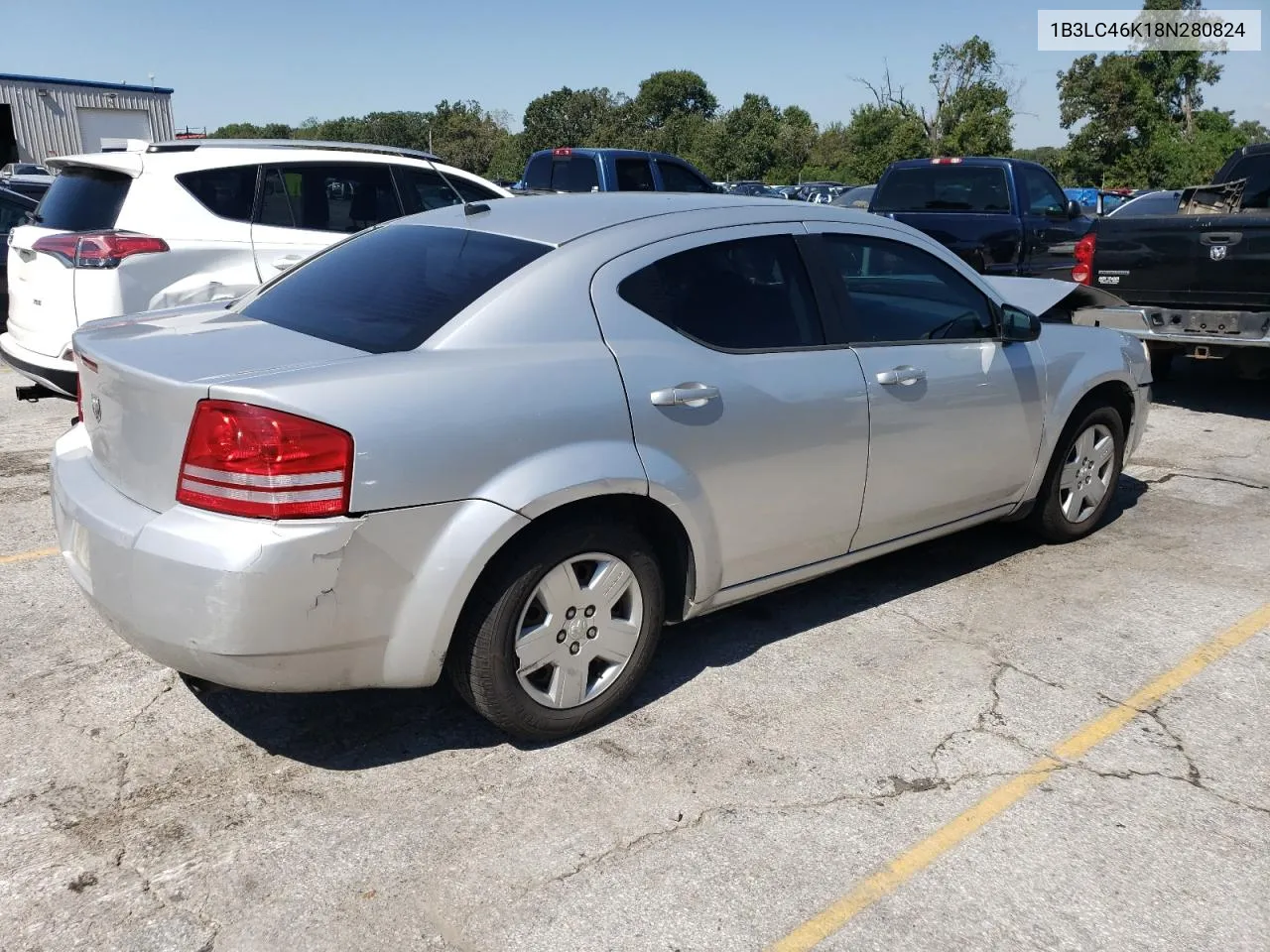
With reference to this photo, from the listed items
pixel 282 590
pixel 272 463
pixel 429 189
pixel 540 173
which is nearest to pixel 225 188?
pixel 429 189

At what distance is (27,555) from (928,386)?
393cm

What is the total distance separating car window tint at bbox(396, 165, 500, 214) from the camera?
7930 mm

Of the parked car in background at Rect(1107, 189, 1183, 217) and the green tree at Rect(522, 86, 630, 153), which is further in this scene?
the green tree at Rect(522, 86, 630, 153)

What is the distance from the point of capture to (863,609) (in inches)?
180

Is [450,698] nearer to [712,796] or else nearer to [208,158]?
[712,796]

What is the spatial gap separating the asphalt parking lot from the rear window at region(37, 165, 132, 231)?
3.13 m

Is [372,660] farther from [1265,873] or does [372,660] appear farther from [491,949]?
[1265,873]

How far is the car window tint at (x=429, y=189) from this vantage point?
26.0ft

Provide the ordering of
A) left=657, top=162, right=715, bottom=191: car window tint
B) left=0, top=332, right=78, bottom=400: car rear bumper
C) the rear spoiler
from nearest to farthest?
left=0, top=332, right=78, bottom=400: car rear bumper → the rear spoiler → left=657, top=162, right=715, bottom=191: car window tint

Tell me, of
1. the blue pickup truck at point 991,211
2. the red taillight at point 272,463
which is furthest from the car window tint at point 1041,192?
the red taillight at point 272,463

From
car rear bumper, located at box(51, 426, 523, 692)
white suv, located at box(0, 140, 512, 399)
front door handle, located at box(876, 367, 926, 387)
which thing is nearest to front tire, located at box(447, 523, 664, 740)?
car rear bumper, located at box(51, 426, 523, 692)

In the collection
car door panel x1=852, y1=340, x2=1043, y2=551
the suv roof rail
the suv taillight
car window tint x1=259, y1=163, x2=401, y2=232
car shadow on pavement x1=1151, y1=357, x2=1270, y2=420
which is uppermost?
the suv roof rail

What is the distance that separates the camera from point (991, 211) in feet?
37.4

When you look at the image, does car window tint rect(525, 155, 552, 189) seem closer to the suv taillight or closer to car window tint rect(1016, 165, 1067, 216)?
car window tint rect(1016, 165, 1067, 216)
